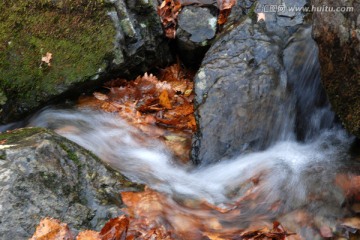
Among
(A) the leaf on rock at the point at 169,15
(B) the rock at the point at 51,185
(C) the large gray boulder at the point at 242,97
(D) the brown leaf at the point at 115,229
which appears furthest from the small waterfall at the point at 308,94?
(D) the brown leaf at the point at 115,229

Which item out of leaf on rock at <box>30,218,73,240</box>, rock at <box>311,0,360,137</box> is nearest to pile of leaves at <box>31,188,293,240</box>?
leaf on rock at <box>30,218,73,240</box>

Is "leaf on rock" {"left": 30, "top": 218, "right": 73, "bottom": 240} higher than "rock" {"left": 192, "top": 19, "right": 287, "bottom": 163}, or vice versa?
"rock" {"left": 192, "top": 19, "right": 287, "bottom": 163}

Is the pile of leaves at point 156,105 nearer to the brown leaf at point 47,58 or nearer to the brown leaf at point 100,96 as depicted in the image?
the brown leaf at point 100,96

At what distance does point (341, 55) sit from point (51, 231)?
2639 mm

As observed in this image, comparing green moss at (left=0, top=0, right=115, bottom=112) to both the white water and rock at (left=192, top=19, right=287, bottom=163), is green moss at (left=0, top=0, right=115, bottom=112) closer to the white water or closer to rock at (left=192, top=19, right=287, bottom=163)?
the white water

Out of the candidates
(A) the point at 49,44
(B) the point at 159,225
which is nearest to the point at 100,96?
(A) the point at 49,44

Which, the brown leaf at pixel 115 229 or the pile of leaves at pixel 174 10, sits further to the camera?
the pile of leaves at pixel 174 10

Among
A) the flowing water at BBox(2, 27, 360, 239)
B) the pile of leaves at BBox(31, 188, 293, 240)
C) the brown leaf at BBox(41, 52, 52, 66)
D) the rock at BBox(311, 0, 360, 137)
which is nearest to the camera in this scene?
the pile of leaves at BBox(31, 188, 293, 240)

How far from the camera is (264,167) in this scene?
157 inches

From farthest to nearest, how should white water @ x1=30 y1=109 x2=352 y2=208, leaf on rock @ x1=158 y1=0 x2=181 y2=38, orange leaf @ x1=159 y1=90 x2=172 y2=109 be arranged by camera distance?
leaf on rock @ x1=158 y1=0 x2=181 y2=38
orange leaf @ x1=159 y1=90 x2=172 y2=109
white water @ x1=30 y1=109 x2=352 y2=208

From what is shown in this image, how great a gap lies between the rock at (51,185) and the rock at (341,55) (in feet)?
6.39

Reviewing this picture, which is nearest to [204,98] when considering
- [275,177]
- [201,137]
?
[201,137]

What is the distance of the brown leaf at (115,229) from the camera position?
262cm

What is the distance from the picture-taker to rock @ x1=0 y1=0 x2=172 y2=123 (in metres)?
4.79
